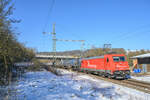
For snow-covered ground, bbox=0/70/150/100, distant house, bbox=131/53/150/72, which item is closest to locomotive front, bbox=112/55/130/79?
snow-covered ground, bbox=0/70/150/100

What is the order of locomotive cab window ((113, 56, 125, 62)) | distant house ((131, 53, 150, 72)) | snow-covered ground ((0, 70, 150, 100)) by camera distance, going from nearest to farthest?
snow-covered ground ((0, 70, 150, 100)), locomotive cab window ((113, 56, 125, 62)), distant house ((131, 53, 150, 72))

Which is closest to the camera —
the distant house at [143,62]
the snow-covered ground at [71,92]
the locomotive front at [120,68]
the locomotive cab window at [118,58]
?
the snow-covered ground at [71,92]

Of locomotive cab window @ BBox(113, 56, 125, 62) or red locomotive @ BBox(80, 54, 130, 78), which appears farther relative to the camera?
locomotive cab window @ BBox(113, 56, 125, 62)

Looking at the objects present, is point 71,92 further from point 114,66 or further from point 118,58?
point 118,58

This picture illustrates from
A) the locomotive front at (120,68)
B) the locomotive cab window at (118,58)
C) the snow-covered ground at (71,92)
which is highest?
the locomotive cab window at (118,58)

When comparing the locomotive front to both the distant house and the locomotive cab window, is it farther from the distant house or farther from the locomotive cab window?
the distant house

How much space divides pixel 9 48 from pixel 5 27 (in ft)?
3.28

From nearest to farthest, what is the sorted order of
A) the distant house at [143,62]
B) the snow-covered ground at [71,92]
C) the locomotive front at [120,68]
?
1. the snow-covered ground at [71,92]
2. the locomotive front at [120,68]
3. the distant house at [143,62]

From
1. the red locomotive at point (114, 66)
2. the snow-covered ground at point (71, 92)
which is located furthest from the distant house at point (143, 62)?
the snow-covered ground at point (71, 92)

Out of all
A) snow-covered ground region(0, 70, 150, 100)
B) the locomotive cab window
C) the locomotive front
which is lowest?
snow-covered ground region(0, 70, 150, 100)

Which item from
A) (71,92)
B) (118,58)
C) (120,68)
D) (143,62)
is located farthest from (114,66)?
(143,62)

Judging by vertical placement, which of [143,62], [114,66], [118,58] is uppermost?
[118,58]

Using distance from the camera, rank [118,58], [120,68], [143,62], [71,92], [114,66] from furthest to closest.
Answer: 1. [143,62]
2. [118,58]
3. [120,68]
4. [114,66]
5. [71,92]

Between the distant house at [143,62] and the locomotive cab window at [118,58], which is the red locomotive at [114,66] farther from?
the distant house at [143,62]
